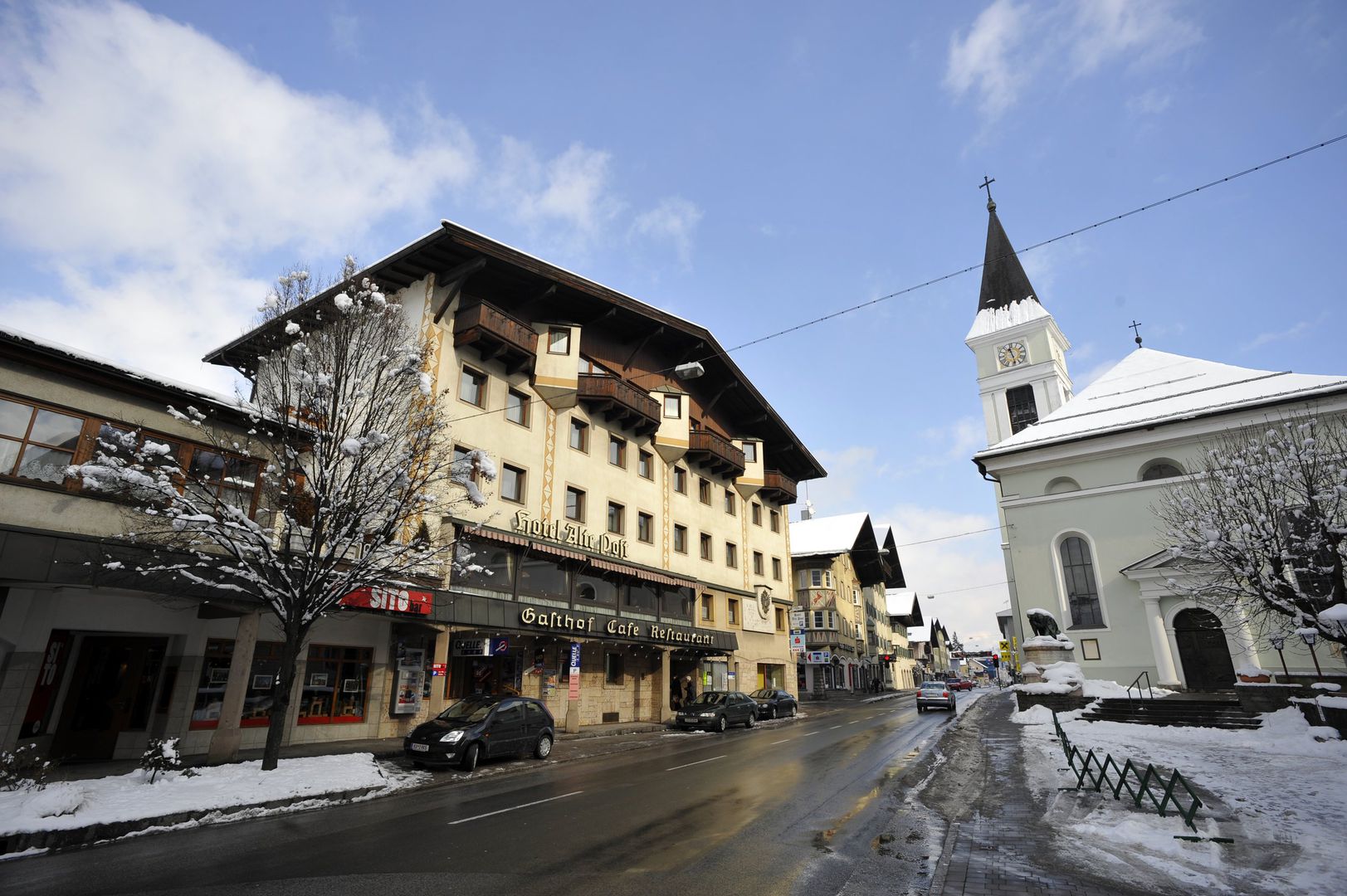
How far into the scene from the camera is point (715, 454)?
34.6 metres

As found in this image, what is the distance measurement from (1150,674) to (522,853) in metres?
32.0

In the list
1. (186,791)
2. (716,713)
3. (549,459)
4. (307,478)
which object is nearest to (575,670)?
(716,713)

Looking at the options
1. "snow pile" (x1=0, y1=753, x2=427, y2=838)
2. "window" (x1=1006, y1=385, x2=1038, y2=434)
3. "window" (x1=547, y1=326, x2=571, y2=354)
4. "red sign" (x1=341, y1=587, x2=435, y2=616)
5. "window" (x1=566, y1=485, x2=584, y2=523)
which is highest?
"window" (x1=1006, y1=385, x2=1038, y2=434)

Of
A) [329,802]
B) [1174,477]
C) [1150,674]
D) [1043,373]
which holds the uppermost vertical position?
[1043,373]

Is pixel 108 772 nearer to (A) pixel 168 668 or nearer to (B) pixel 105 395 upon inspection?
(A) pixel 168 668

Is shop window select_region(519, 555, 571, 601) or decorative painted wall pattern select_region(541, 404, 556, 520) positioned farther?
decorative painted wall pattern select_region(541, 404, 556, 520)

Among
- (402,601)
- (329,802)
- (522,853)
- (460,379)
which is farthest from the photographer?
(460,379)

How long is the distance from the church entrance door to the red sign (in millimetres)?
31123

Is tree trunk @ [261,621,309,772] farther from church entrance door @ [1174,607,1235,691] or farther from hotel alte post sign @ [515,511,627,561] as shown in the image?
church entrance door @ [1174,607,1235,691]

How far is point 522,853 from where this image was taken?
773 centimetres

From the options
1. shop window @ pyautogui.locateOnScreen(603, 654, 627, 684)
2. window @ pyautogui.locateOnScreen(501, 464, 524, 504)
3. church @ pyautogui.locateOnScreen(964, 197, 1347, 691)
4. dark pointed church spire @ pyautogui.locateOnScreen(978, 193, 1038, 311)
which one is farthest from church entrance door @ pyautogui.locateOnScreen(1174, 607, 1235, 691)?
dark pointed church spire @ pyautogui.locateOnScreen(978, 193, 1038, 311)

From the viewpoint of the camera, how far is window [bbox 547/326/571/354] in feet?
84.9

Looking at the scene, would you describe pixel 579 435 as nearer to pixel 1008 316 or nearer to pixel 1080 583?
pixel 1080 583

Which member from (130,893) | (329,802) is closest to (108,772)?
(329,802)
